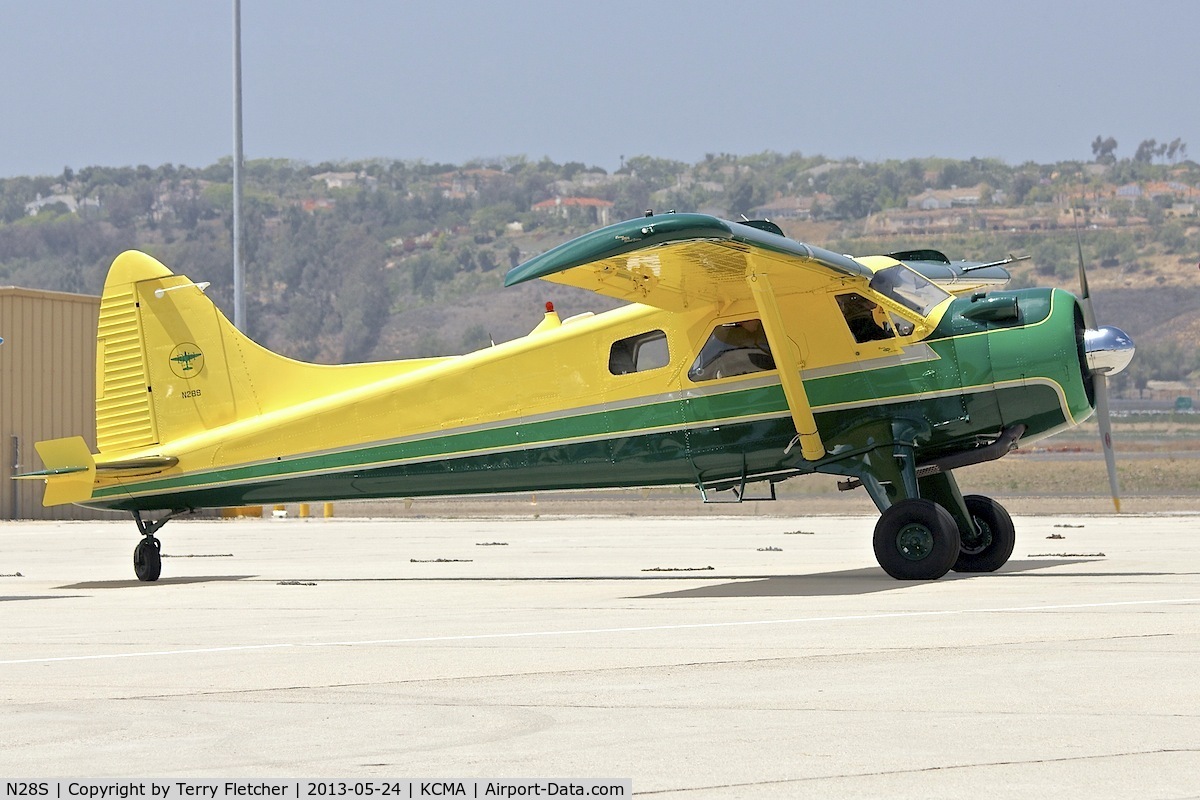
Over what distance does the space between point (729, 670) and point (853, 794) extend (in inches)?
115

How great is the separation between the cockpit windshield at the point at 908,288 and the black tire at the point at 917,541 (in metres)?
1.89

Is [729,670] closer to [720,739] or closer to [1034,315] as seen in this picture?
[720,739]

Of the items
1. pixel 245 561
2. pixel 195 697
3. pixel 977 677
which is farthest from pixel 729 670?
pixel 245 561

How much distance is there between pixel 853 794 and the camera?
17.1ft

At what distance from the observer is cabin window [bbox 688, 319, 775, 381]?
48.4 ft

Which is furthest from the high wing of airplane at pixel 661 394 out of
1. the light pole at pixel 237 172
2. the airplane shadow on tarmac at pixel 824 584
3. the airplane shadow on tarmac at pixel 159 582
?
the light pole at pixel 237 172

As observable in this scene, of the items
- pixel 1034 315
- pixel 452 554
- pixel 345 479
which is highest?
pixel 1034 315

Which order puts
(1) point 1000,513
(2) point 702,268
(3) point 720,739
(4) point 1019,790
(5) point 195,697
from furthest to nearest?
1. (1) point 1000,513
2. (2) point 702,268
3. (5) point 195,697
4. (3) point 720,739
5. (4) point 1019,790

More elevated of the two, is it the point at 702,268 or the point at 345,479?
the point at 702,268

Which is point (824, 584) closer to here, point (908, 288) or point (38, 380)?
point (908, 288)

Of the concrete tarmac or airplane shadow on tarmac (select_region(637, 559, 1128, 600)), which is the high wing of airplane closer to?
airplane shadow on tarmac (select_region(637, 559, 1128, 600))

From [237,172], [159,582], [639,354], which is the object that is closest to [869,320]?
[639,354]

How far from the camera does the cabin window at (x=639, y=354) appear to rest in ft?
49.5

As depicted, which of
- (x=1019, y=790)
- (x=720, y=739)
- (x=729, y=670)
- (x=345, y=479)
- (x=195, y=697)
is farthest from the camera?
(x=345, y=479)
